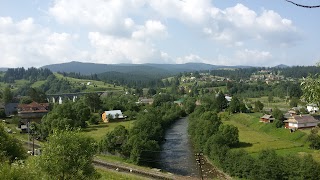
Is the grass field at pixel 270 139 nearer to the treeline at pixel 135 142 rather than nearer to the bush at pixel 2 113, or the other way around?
the treeline at pixel 135 142

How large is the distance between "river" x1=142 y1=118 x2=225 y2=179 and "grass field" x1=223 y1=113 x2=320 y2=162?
793cm

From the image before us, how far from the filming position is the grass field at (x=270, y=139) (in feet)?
153

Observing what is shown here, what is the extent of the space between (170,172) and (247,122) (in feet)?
129

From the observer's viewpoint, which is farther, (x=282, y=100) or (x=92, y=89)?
(x=92, y=89)

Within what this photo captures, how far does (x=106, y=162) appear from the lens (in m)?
43.2

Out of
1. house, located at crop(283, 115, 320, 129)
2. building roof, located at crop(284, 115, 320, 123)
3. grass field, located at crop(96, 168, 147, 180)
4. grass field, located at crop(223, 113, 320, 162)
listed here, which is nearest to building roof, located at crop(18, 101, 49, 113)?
grass field, located at crop(223, 113, 320, 162)

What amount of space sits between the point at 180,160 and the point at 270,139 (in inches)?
753

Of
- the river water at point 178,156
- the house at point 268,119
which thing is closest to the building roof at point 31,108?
the river water at point 178,156

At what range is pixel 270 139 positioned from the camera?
55781 mm

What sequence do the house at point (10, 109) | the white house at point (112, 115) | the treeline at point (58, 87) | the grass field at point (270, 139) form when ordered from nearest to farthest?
the grass field at point (270, 139) → the white house at point (112, 115) → the house at point (10, 109) → the treeline at point (58, 87)

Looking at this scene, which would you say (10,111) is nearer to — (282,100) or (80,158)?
(80,158)

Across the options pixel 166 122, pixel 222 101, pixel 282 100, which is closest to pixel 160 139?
pixel 166 122

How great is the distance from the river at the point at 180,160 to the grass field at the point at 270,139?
7.93 meters

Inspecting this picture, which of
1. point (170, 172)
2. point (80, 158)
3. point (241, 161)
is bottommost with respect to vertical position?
point (170, 172)
